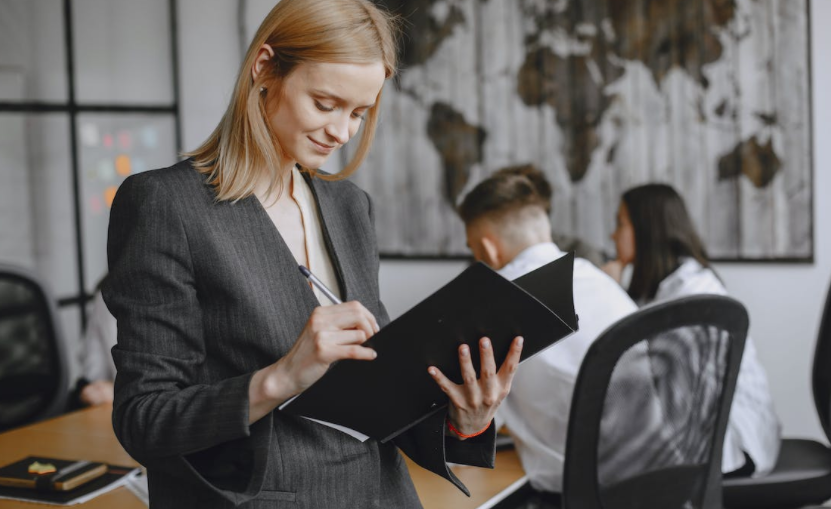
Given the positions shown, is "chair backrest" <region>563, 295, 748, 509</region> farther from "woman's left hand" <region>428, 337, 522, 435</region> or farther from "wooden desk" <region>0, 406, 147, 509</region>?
"wooden desk" <region>0, 406, 147, 509</region>

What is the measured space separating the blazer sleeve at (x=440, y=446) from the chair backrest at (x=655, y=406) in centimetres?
22


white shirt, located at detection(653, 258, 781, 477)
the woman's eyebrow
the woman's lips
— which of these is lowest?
white shirt, located at detection(653, 258, 781, 477)

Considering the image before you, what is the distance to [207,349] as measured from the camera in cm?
100

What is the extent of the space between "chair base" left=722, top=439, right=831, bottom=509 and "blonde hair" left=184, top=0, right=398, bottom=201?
1.68 metres

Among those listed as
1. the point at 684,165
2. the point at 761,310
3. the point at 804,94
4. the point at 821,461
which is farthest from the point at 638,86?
the point at 821,461

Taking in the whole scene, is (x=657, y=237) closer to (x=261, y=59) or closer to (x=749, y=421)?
(x=749, y=421)

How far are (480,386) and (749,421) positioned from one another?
5.00 ft

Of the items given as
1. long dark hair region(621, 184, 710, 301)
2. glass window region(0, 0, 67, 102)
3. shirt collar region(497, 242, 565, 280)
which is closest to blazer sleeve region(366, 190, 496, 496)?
shirt collar region(497, 242, 565, 280)

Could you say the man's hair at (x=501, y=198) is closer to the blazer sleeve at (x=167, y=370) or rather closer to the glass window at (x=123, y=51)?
the blazer sleeve at (x=167, y=370)

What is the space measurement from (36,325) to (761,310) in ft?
9.04

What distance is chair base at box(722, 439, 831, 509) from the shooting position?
2.21m

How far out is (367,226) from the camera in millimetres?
1212

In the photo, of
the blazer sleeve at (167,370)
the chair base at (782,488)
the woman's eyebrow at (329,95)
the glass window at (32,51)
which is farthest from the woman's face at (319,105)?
the glass window at (32,51)

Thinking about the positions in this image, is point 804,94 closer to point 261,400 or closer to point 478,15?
point 478,15
